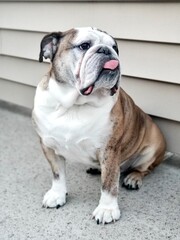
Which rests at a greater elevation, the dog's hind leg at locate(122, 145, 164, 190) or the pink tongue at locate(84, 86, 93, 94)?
the pink tongue at locate(84, 86, 93, 94)

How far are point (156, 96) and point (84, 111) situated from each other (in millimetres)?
988

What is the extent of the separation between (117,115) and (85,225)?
0.65 metres

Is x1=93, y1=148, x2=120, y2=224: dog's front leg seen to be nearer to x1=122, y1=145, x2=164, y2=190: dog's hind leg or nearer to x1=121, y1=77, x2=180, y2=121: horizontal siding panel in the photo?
x1=122, y1=145, x2=164, y2=190: dog's hind leg

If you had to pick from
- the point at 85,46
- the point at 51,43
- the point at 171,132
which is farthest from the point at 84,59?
the point at 171,132

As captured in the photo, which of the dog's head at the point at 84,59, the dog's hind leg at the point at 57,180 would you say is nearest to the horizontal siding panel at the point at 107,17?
the dog's head at the point at 84,59

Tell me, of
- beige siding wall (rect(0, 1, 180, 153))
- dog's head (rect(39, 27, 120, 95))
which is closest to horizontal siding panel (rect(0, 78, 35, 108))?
beige siding wall (rect(0, 1, 180, 153))

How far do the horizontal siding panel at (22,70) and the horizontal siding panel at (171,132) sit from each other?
1314 mm

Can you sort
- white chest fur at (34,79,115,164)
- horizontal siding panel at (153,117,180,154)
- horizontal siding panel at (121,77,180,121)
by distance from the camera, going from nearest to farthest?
white chest fur at (34,79,115,164) → horizontal siding panel at (121,77,180,121) → horizontal siding panel at (153,117,180,154)

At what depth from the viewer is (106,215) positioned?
2.38 meters

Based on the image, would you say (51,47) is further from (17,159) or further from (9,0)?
(9,0)

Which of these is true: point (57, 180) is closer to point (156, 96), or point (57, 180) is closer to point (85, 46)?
point (85, 46)

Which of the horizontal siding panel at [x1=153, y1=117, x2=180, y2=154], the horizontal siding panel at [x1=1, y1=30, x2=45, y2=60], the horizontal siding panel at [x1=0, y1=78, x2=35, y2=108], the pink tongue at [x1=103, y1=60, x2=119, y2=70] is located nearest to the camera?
the pink tongue at [x1=103, y1=60, x2=119, y2=70]

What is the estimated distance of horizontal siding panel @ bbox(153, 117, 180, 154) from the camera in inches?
124

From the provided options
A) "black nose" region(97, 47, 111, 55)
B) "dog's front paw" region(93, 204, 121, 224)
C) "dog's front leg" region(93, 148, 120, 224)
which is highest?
"black nose" region(97, 47, 111, 55)
